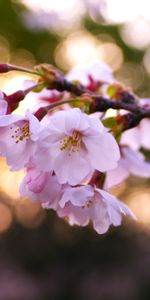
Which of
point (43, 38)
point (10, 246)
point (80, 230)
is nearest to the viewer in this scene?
point (43, 38)

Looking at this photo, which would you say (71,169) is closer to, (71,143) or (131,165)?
(71,143)

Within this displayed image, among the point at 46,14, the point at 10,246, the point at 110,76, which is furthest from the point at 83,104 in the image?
the point at 10,246

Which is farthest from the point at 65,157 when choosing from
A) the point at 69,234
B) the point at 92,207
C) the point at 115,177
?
the point at 69,234

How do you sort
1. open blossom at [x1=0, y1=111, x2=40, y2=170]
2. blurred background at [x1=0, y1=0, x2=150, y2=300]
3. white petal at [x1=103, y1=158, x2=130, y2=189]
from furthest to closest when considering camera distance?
blurred background at [x1=0, y1=0, x2=150, y2=300] → white petal at [x1=103, y1=158, x2=130, y2=189] → open blossom at [x1=0, y1=111, x2=40, y2=170]

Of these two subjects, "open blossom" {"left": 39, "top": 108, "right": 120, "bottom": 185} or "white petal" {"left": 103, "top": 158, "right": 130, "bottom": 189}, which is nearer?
"open blossom" {"left": 39, "top": 108, "right": 120, "bottom": 185}

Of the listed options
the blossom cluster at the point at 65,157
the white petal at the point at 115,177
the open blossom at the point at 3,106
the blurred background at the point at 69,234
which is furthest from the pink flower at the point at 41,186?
the blurred background at the point at 69,234

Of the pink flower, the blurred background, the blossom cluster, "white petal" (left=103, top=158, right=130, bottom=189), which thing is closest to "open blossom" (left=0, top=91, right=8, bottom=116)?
the blossom cluster

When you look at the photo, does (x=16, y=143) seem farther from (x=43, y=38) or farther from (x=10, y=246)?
(x=10, y=246)

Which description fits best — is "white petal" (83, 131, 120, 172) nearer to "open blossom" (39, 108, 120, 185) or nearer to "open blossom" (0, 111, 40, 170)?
"open blossom" (39, 108, 120, 185)
